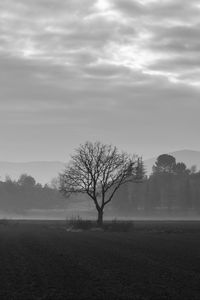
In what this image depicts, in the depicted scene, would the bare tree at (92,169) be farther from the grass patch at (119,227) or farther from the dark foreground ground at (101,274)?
the dark foreground ground at (101,274)

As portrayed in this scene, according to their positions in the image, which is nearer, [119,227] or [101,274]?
[101,274]

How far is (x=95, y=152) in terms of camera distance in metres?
82.3

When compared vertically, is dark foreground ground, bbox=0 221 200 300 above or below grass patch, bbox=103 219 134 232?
below

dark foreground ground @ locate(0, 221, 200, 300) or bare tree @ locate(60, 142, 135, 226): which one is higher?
bare tree @ locate(60, 142, 135, 226)

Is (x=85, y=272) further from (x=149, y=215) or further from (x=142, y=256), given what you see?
(x=149, y=215)

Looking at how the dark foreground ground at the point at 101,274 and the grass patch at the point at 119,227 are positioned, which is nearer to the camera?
the dark foreground ground at the point at 101,274

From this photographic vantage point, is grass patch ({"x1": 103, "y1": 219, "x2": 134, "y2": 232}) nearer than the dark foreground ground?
No

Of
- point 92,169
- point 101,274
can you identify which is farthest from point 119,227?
point 101,274

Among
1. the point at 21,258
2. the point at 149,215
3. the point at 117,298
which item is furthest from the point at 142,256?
the point at 149,215

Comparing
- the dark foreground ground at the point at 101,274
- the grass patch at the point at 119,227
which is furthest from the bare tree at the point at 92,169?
the dark foreground ground at the point at 101,274

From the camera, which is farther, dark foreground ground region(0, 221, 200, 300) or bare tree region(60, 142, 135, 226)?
bare tree region(60, 142, 135, 226)

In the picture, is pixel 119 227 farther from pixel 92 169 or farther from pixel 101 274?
pixel 101 274

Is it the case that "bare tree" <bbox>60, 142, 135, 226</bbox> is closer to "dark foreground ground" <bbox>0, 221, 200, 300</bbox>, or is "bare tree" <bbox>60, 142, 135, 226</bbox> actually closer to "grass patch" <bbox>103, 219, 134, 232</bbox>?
"grass patch" <bbox>103, 219, 134, 232</bbox>

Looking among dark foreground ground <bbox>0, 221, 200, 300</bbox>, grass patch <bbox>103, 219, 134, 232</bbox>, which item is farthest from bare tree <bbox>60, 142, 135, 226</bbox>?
dark foreground ground <bbox>0, 221, 200, 300</bbox>
